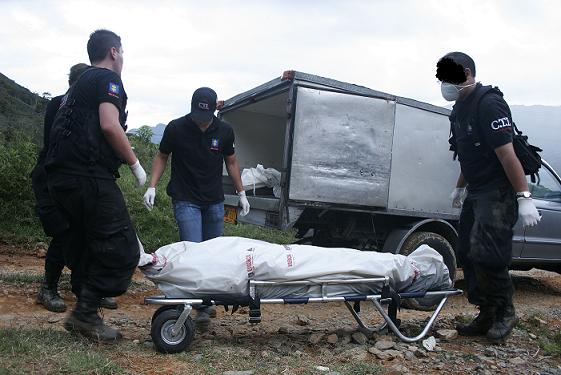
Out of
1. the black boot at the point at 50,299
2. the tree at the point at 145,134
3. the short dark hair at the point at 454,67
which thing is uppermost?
the tree at the point at 145,134

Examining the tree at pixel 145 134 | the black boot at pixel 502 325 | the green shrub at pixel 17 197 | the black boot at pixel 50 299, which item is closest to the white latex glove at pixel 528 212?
the black boot at pixel 502 325

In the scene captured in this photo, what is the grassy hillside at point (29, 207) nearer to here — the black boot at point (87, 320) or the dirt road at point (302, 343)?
the dirt road at point (302, 343)

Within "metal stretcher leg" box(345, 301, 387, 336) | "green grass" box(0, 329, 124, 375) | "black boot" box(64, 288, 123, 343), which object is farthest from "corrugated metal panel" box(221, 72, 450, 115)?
"green grass" box(0, 329, 124, 375)

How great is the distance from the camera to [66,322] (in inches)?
137

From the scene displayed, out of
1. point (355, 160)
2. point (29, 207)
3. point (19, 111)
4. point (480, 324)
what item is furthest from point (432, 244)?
point (19, 111)

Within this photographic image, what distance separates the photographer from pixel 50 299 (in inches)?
180

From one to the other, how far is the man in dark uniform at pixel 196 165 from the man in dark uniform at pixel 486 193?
6.03 ft

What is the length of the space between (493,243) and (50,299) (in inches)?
136

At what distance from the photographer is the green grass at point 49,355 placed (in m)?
2.88

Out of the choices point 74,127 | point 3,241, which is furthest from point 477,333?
point 3,241

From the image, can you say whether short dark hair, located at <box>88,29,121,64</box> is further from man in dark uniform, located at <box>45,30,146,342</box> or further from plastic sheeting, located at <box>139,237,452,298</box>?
plastic sheeting, located at <box>139,237,452,298</box>

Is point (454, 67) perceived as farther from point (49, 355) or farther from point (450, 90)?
point (49, 355)

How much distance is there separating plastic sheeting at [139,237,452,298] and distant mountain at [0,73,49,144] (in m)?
6.42

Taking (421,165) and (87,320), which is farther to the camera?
(421,165)
